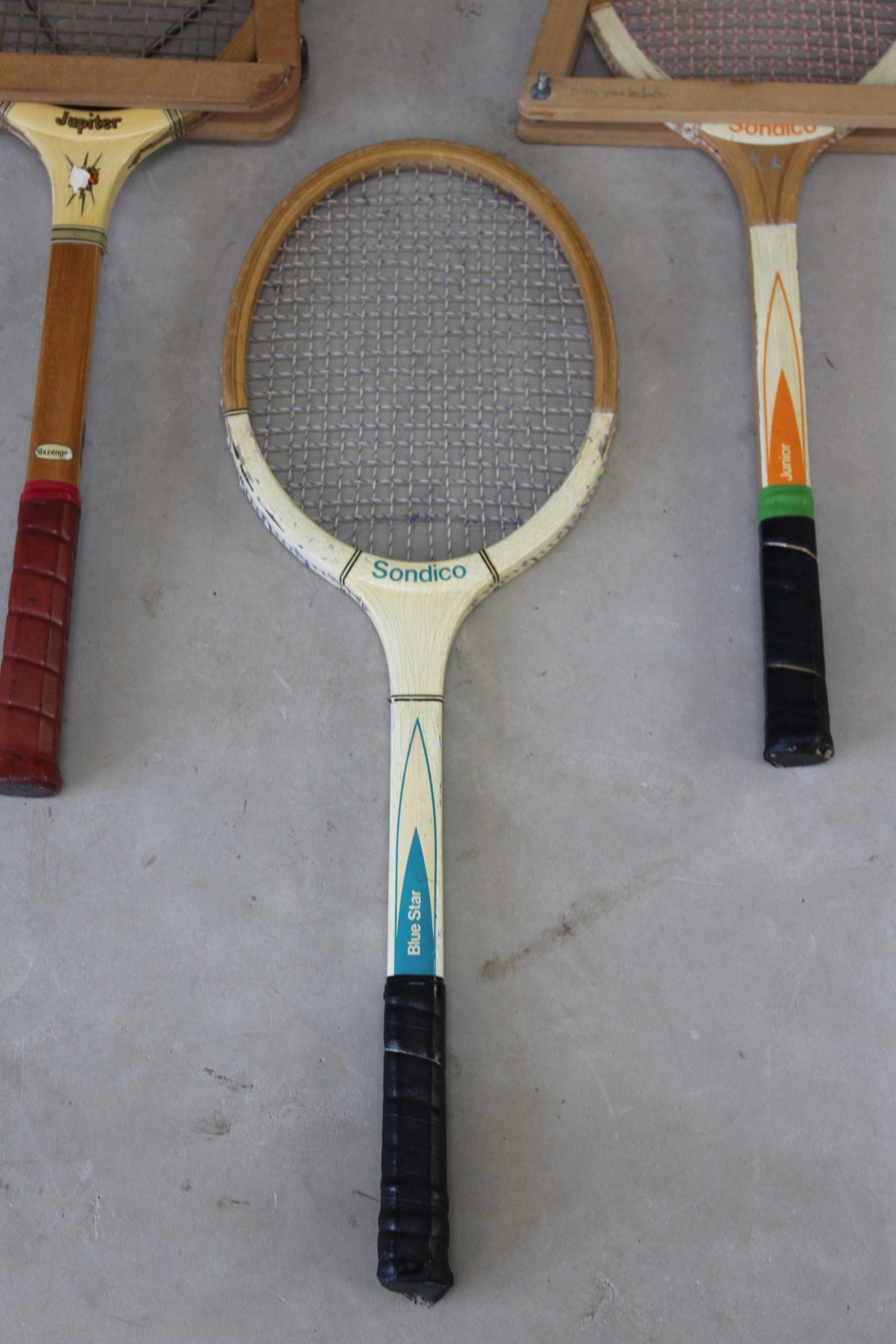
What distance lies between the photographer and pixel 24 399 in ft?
5.28

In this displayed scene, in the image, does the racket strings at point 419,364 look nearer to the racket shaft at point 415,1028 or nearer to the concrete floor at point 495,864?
the concrete floor at point 495,864

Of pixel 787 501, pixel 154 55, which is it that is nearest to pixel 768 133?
pixel 787 501

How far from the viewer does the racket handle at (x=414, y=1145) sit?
1.25 meters

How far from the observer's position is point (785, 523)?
1.47 m

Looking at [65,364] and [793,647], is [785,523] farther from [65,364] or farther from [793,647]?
[65,364]

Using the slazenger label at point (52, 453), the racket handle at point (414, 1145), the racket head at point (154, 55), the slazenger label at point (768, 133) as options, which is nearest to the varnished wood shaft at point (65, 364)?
the slazenger label at point (52, 453)

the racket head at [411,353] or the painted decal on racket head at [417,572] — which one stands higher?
the racket head at [411,353]

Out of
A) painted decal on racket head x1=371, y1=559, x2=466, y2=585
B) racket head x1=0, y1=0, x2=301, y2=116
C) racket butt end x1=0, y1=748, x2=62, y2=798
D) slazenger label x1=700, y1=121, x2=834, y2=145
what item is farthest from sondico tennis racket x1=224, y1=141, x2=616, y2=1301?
racket butt end x1=0, y1=748, x2=62, y2=798

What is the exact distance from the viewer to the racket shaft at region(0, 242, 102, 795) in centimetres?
142

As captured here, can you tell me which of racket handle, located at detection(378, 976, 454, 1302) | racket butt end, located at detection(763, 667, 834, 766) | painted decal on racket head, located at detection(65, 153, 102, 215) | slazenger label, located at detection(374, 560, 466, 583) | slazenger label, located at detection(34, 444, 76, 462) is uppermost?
painted decal on racket head, located at detection(65, 153, 102, 215)

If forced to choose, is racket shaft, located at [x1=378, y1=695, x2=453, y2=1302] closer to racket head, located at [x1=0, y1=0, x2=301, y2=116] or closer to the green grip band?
the green grip band

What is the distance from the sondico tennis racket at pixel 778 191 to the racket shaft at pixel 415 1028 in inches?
18.7

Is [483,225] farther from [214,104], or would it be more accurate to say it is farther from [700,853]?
[700,853]

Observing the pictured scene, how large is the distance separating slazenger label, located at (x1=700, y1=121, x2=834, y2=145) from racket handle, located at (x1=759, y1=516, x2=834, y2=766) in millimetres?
593
